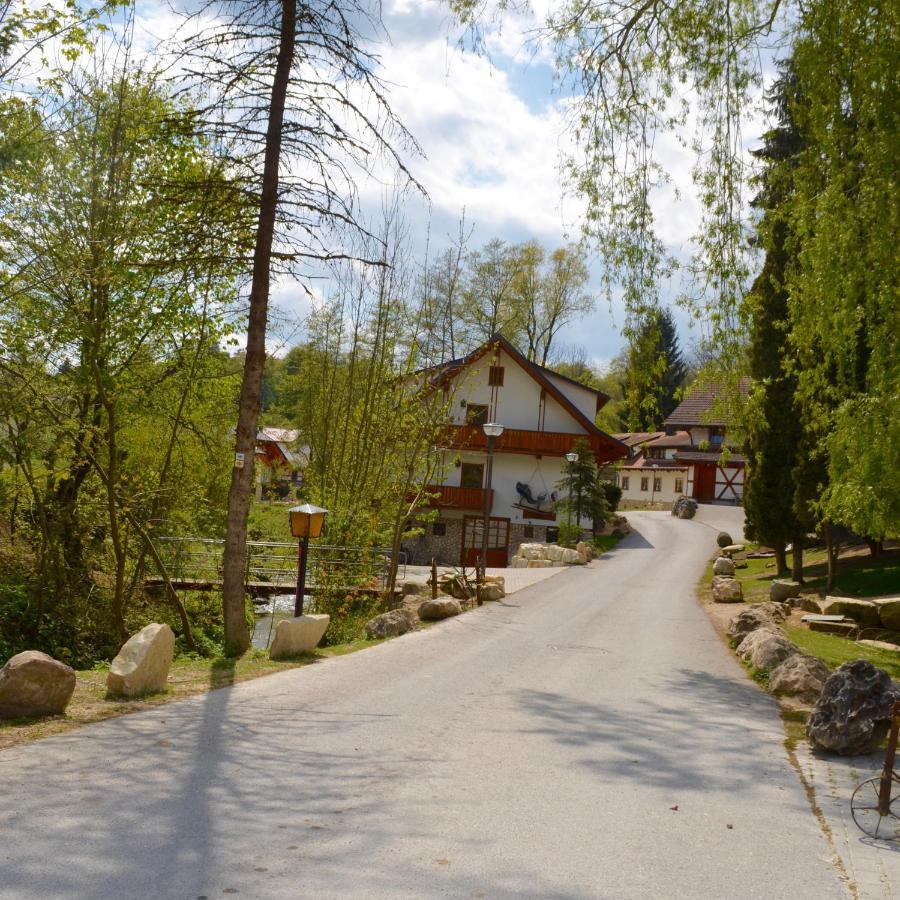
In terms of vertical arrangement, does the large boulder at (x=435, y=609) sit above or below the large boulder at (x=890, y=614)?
below

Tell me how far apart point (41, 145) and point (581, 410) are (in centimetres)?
3657

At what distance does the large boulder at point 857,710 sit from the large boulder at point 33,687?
6410 mm

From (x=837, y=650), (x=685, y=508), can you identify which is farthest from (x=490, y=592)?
(x=685, y=508)

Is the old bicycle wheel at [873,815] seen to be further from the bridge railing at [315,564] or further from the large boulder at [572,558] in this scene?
the large boulder at [572,558]

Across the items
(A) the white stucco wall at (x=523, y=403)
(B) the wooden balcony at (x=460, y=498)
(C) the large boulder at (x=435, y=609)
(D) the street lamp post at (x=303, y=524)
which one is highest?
(A) the white stucco wall at (x=523, y=403)

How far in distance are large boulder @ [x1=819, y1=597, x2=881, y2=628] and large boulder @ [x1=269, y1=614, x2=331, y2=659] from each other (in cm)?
1166

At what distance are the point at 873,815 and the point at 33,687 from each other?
6413 millimetres

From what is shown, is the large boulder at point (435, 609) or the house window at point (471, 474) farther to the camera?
the house window at point (471, 474)

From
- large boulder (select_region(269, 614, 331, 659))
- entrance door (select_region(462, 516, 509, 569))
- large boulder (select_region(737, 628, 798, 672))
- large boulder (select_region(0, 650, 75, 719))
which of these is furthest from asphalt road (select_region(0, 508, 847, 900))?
entrance door (select_region(462, 516, 509, 569))

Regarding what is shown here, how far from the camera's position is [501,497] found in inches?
1777

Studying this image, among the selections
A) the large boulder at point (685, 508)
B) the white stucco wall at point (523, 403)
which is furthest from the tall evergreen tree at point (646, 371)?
the large boulder at point (685, 508)

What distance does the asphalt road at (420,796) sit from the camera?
494cm

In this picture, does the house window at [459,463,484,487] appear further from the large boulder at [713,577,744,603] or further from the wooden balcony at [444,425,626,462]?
the large boulder at [713,577,744,603]

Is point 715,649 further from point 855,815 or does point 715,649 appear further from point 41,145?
point 41,145
